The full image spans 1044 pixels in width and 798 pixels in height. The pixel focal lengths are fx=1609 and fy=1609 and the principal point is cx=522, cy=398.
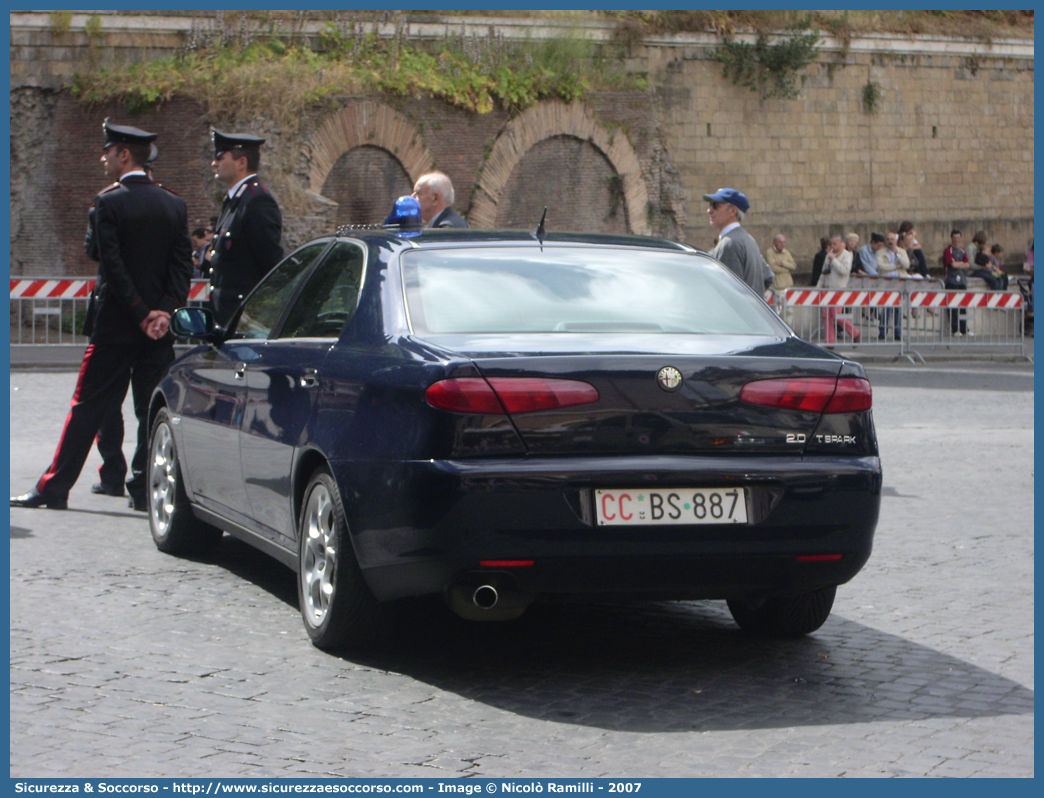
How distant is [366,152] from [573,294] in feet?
75.9

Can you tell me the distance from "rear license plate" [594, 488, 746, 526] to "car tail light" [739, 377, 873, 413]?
300 millimetres

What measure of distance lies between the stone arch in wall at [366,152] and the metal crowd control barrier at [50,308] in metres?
5.52

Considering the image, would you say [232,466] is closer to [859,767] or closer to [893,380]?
[859,767]

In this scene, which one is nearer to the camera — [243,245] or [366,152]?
[243,245]

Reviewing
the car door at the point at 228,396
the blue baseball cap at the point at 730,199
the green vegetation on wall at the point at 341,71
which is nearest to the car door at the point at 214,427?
the car door at the point at 228,396

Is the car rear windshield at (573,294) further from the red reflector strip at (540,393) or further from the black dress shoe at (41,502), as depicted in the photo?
the black dress shoe at (41,502)

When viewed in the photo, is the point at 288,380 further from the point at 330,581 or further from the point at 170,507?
the point at 170,507

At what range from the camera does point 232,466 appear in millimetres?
6418

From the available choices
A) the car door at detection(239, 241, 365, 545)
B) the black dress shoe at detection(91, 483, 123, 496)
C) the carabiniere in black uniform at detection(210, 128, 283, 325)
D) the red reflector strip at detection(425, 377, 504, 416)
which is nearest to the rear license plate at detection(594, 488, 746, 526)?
the red reflector strip at detection(425, 377, 504, 416)

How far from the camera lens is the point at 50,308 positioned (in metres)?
22.7

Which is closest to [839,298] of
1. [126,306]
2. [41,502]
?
[126,306]

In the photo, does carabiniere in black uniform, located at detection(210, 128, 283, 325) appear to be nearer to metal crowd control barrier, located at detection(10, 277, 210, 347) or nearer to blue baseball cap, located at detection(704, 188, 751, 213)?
blue baseball cap, located at detection(704, 188, 751, 213)

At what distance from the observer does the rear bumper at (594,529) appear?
4.69 m
